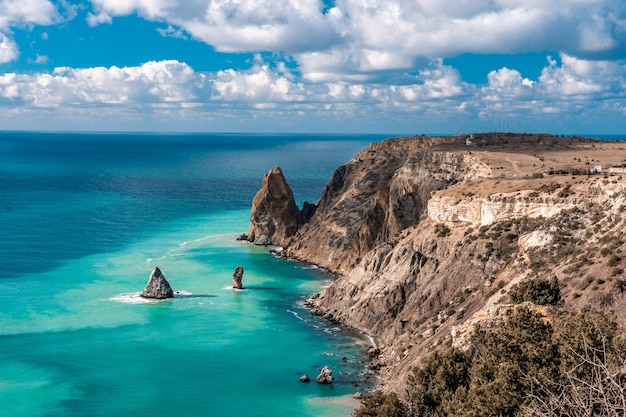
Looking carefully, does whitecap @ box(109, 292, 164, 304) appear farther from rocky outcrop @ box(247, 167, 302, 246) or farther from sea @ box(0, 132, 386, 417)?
rocky outcrop @ box(247, 167, 302, 246)

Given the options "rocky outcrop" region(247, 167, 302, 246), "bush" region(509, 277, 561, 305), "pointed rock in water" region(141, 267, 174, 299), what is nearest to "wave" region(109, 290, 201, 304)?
"pointed rock in water" region(141, 267, 174, 299)

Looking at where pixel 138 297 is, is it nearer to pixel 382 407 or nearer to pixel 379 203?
pixel 379 203

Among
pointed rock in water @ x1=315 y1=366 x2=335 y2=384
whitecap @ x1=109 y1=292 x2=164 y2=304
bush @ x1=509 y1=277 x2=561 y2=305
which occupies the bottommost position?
whitecap @ x1=109 y1=292 x2=164 y2=304

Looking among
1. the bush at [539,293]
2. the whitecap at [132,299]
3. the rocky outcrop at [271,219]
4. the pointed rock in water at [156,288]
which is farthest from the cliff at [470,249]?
the whitecap at [132,299]

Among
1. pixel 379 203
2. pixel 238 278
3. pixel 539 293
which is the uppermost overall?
pixel 539 293

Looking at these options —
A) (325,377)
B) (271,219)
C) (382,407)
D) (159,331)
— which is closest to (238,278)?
(159,331)
